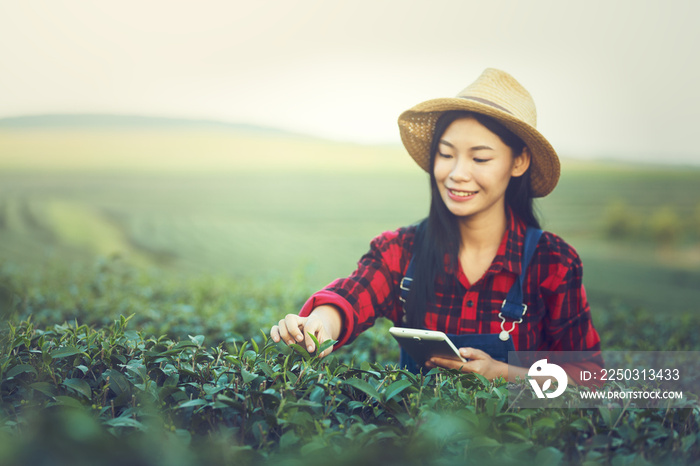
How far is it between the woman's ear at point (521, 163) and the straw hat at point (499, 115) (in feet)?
0.06

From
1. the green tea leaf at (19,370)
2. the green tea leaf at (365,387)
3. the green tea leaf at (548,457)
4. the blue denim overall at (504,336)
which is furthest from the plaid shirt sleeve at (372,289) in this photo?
the green tea leaf at (548,457)

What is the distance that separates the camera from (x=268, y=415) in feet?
3.23

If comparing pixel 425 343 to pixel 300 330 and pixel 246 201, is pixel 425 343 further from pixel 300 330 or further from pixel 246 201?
pixel 246 201

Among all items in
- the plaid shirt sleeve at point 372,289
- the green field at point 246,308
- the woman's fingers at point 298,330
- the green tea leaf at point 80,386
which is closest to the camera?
the green field at point 246,308

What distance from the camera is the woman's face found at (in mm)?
1818

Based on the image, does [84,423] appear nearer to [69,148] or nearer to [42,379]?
[42,379]

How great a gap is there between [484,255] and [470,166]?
332 mm

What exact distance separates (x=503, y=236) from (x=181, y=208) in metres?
4.62

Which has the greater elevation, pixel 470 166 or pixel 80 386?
pixel 470 166

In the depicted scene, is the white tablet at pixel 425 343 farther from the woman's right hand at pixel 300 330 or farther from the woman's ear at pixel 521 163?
the woman's ear at pixel 521 163

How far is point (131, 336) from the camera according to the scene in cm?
128

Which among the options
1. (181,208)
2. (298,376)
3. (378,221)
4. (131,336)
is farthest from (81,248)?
(298,376)

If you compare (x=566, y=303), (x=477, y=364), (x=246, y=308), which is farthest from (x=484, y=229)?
(x=246, y=308)

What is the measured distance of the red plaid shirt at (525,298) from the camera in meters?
1.86
